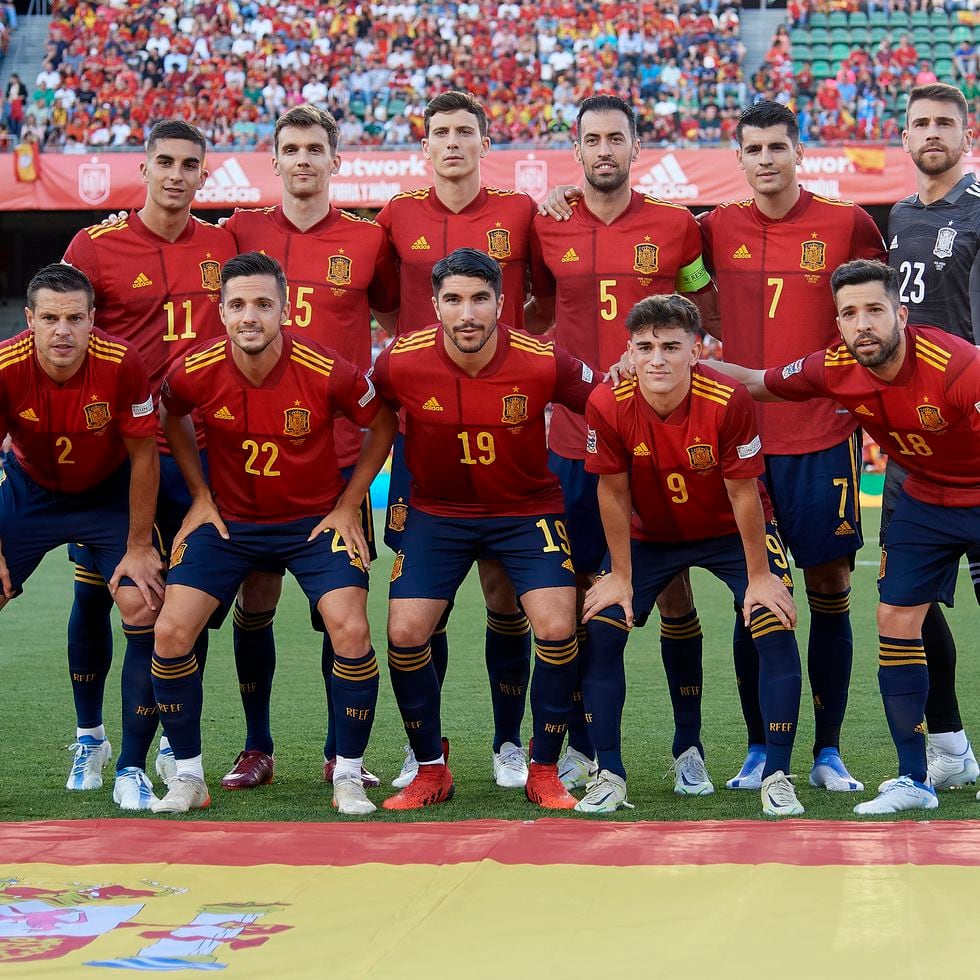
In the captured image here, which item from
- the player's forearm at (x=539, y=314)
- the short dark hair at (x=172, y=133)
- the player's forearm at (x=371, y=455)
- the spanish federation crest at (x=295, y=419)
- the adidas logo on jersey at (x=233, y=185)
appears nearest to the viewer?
the spanish federation crest at (x=295, y=419)

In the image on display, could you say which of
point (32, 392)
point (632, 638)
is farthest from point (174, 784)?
point (632, 638)

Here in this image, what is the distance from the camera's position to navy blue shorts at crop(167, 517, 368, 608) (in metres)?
5.00

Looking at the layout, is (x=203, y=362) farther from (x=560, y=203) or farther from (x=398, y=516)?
(x=560, y=203)

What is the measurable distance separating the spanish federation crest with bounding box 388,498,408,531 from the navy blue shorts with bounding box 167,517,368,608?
0.34 metres

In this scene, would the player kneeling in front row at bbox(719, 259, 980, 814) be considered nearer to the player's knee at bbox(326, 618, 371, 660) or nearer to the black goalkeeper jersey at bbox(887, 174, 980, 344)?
the black goalkeeper jersey at bbox(887, 174, 980, 344)

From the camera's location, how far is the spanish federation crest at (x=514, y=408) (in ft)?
16.6

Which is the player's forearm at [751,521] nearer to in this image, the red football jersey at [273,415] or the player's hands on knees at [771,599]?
the player's hands on knees at [771,599]

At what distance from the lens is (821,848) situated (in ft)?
13.2

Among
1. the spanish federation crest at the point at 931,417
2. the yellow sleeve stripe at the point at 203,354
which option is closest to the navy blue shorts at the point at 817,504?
the spanish federation crest at the point at 931,417

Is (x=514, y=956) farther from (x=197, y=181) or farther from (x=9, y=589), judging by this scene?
(x=197, y=181)

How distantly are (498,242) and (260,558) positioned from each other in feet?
5.04

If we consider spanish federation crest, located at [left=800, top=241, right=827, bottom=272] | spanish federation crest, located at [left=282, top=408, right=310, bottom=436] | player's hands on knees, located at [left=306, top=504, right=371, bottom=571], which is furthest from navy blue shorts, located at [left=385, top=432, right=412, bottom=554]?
spanish federation crest, located at [left=800, top=241, right=827, bottom=272]

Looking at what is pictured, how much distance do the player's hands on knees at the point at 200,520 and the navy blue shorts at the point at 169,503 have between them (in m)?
0.31

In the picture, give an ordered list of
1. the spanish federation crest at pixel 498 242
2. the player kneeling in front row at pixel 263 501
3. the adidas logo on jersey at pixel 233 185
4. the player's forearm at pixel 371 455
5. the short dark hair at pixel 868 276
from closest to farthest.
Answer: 1. the short dark hair at pixel 868 276
2. the player kneeling in front row at pixel 263 501
3. the player's forearm at pixel 371 455
4. the spanish federation crest at pixel 498 242
5. the adidas logo on jersey at pixel 233 185
